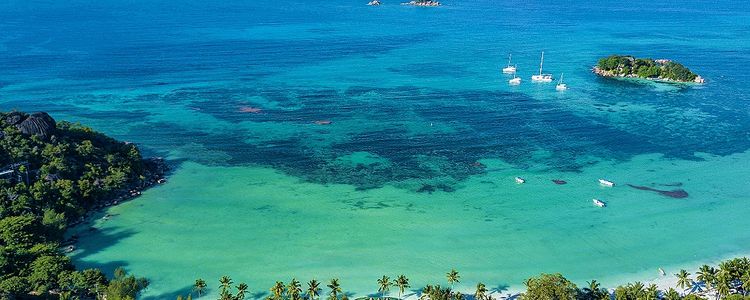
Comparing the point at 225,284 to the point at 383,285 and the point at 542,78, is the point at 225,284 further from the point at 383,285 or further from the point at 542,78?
the point at 542,78

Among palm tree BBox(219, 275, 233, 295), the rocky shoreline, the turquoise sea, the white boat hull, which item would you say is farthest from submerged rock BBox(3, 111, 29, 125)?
the white boat hull

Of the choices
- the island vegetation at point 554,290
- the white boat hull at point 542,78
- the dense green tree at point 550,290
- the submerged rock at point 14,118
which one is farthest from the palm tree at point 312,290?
the white boat hull at point 542,78

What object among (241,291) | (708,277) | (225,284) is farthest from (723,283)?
(225,284)

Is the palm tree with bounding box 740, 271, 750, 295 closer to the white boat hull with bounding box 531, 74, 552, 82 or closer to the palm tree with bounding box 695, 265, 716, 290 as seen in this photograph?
the palm tree with bounding box 695, 265, 716, 290

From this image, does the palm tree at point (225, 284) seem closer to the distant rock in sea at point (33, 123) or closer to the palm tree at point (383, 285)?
the palm tree at point (383, 285)

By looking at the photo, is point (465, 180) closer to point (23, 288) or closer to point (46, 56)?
point (23, 288)
